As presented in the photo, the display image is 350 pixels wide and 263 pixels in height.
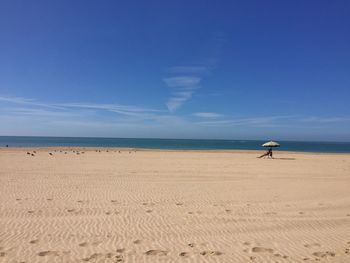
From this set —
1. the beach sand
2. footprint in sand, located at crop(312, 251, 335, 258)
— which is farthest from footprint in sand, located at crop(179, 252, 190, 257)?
footprint in sand, located at crop(312, 251, 335, 258)

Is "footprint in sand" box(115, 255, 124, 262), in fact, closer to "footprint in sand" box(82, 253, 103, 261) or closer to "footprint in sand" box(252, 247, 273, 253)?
"footprint in sand" box(82, 253, 103, 261)

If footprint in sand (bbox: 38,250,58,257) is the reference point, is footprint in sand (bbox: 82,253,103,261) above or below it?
above

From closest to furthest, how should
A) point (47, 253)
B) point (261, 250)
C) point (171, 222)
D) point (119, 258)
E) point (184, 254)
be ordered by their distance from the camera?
1. point (119, 258)
2. point (47, 253)
3. point (184, 254)
4. point (261, 250)
5. point (171, 222)

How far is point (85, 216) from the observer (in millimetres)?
8789

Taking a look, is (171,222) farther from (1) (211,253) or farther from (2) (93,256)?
(2) (93,256)

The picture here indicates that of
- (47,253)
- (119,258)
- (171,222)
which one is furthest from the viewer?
(171,222)

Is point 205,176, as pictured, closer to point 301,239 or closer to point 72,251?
point 301,239

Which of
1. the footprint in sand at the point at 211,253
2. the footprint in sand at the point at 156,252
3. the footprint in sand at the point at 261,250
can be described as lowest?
the footprint in sand at the point at 156,252

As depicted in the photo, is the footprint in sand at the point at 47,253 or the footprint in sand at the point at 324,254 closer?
the footprint in sand at the point at 47,253

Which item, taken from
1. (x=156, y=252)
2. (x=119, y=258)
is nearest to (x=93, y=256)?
(x=119, y=258)

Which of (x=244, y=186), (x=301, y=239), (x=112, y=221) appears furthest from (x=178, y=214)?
(x=244, y=186)

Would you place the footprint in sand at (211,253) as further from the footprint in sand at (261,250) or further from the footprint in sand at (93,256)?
the footprint in sand at (93,256)

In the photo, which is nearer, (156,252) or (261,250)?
(156,252)

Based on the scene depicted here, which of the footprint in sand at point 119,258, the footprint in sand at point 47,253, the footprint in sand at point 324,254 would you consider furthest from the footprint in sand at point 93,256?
the footprint in sand at point 324,254
